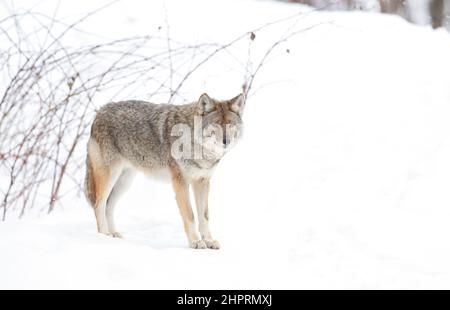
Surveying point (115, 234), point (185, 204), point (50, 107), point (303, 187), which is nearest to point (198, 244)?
point (185, 204)

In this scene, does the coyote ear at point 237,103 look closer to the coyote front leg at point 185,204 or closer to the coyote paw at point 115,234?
the coyote front leg at point 185,204

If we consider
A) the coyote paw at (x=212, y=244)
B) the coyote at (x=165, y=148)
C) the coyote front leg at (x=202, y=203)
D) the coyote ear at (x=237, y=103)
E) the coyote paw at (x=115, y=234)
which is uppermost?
the coyote ear at (x=237, y=103)

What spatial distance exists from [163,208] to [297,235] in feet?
5.46

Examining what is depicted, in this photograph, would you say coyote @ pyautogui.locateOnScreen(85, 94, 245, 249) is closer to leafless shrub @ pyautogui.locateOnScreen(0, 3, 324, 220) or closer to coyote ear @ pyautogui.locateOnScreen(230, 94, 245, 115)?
coyote ear @ pyautogui.locateOnScreen(230, 94, 245, 115)

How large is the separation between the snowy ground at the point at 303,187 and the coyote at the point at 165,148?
31 cm

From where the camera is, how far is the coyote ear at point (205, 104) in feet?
16.6

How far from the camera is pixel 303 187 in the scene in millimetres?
6277

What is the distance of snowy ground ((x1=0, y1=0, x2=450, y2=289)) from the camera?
4.10 meters

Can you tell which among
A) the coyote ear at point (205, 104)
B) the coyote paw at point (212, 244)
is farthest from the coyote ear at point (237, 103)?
the coyote paw at point (212, 244)

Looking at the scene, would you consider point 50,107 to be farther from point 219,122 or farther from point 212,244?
point 212,244

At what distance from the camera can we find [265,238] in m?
5.26

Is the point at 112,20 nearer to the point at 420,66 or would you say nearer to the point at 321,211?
the point at 420,66

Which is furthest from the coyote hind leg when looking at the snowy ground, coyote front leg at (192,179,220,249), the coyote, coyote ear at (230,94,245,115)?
coyote ear at (230,94,245,115)
